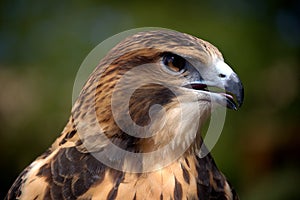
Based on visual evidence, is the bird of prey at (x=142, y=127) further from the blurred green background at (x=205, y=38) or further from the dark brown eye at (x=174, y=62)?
the blurred green background at (x=205, y=38)

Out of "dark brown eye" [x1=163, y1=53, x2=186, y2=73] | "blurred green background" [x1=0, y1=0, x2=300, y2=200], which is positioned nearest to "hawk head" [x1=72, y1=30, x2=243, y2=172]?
"dark brown eye" [x1=163, y1=53, x2=186, y2=73]

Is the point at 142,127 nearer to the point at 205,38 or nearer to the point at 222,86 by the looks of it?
the point at 222,86

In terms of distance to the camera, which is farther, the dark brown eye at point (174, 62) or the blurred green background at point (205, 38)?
the blurred green background at point (205, 38)

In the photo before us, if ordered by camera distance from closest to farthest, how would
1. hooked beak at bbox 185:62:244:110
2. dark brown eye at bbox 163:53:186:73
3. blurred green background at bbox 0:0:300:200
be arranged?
hooked beak at bbox 185:62:244:110
dark brown eye at bbox 163:53:186:73
blurred green background at bbox 0:0:300:200

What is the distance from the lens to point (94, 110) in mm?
3170

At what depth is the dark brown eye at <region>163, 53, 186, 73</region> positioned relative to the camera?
3.11 m

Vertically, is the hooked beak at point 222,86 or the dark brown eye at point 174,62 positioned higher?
the dark brown eye at point 174,62

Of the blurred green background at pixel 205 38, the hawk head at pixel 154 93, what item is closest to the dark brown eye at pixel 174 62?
the hawk head at pixel 154 93

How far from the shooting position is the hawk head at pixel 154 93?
10.1 feet

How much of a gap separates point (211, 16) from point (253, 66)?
0.47m

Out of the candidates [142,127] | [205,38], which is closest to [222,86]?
[142,127]

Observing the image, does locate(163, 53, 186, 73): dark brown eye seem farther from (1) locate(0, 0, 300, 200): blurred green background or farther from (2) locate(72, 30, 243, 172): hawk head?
(1) locate(0, 0, 300, 200): blurred green background

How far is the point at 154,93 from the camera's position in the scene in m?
3.14

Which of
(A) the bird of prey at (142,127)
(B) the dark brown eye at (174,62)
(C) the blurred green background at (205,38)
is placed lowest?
(C) the blurred green background at (205,38)
